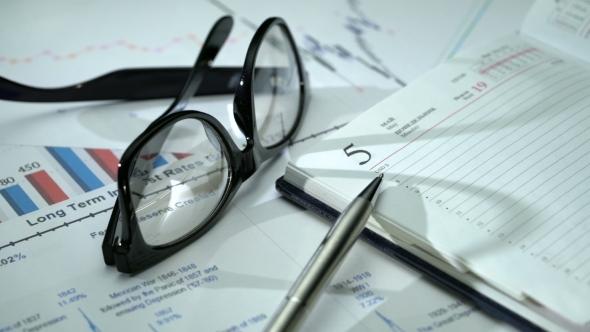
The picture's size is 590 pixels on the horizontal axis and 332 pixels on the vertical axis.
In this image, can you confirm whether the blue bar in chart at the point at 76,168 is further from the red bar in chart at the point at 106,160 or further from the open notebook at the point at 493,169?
the open notebook at the point at 493,169

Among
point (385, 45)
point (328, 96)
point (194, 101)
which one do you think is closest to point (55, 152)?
point (194, 101)

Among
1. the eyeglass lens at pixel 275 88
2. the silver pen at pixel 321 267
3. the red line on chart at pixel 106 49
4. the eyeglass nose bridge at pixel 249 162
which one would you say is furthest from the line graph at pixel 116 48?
the silver pen at pixel 321 267

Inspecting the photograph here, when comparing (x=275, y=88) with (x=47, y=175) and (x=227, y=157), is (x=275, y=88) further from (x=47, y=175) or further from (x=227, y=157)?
(x=47, y=175)

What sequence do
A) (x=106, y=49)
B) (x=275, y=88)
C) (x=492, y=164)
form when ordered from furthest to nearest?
(x=106, y=49), (x=275, y=88), (x=492, y=164)

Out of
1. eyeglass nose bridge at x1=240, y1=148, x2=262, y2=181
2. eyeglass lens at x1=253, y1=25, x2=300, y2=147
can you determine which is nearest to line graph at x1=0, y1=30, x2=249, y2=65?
eyeglass lens at x1=253, y1=25, x2=300, y2=147

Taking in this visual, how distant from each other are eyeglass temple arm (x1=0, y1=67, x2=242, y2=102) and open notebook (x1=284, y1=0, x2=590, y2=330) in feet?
0.64

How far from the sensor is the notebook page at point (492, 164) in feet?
1.51

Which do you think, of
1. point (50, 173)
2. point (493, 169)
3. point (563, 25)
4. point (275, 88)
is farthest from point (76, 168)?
point (563, 25)

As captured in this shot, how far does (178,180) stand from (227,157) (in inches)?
2.0

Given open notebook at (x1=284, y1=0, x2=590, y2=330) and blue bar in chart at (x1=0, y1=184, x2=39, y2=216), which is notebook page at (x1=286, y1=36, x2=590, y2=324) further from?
blue bar in chart at (x1=0, y1=184, x2=39, y2=216)

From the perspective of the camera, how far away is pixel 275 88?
662mm

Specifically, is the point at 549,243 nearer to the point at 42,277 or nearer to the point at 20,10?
the point at 42,277

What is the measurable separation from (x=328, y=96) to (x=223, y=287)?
1.04ft

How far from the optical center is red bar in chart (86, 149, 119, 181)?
596 millimetres
